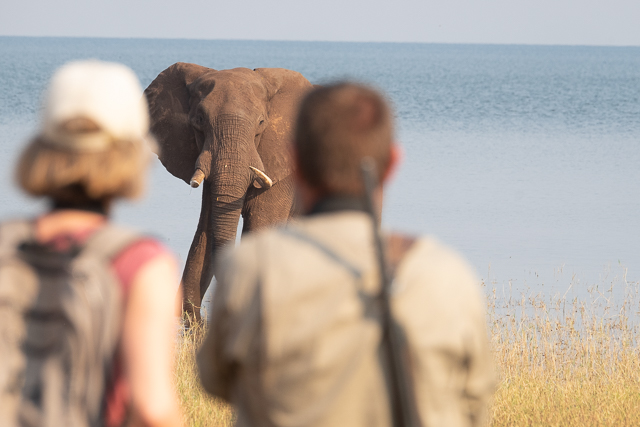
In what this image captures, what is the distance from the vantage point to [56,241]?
1608 millimetres

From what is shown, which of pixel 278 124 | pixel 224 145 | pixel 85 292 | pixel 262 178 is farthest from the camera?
pixel 278 124

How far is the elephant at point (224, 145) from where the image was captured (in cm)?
748

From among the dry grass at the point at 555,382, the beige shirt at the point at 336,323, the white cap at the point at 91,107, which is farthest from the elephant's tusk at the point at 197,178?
the beige shirt at the point at 336,323

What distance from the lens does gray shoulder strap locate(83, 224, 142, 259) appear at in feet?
5.21

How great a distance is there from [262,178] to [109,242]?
621 centimetres

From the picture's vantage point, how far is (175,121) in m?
8.35

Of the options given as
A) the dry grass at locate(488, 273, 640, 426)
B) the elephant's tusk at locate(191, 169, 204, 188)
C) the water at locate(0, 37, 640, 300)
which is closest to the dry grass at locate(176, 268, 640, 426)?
the dry grass at locate(488, 273, 640, 426)

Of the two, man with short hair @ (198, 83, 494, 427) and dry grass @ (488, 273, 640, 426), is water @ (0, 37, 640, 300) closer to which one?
man with short hair @ (198, 83, 494, 427)

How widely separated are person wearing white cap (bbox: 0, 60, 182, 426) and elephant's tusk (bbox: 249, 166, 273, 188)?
5.99 metres

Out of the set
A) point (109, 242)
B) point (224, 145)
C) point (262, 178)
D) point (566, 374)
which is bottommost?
point (566, 374)

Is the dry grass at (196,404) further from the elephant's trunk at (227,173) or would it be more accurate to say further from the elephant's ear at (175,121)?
the elephant's ear at (175,121)

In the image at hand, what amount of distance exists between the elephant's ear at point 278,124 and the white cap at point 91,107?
6.41m

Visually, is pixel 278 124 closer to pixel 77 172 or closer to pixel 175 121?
pixel 175 121

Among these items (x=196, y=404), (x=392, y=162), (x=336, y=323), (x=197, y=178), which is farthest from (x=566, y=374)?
(x=336, y=323)
